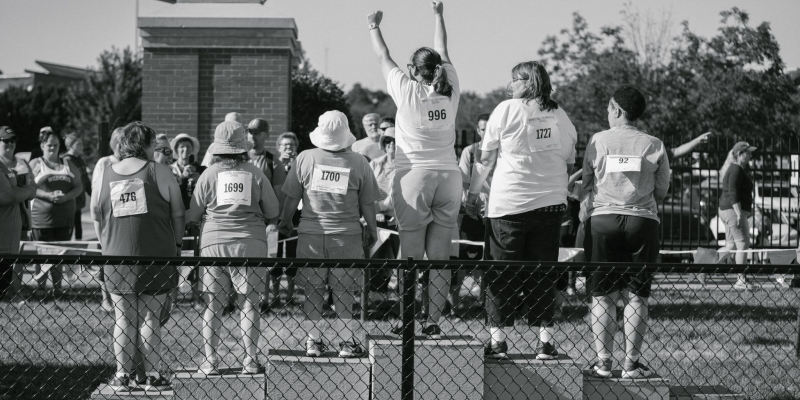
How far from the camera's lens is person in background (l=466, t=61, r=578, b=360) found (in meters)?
4.47

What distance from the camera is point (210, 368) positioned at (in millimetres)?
4523

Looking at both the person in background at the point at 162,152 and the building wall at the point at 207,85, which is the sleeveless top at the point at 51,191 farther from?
the person in background at the point at 162,152

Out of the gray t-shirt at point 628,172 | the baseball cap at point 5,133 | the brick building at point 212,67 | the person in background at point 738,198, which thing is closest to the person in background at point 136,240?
the gray t-shirt at point 628,172

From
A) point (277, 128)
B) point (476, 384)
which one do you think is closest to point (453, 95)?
point (476, 384)

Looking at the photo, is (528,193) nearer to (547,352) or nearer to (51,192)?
(547,352)

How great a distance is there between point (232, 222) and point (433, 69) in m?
1.61

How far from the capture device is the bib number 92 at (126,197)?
179 inches

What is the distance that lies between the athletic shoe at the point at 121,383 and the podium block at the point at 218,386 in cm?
28

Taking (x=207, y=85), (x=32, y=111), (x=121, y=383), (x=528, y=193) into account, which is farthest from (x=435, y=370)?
(x=32, y=111)

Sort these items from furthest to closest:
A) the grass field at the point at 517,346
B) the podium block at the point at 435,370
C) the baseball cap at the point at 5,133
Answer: the baseball cap at the point at 5,133 → the grass field at the point at 517,346 → the podium block at the point at 435,370

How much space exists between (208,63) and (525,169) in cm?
584

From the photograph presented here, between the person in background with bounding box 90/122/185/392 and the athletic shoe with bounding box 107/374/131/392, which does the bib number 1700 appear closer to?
the person in background with bounding box 90/122/185/392

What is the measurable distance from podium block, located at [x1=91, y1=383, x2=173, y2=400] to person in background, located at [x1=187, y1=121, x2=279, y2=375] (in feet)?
1.02

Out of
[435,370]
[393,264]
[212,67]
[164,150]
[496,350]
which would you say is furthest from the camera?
[212,67]
